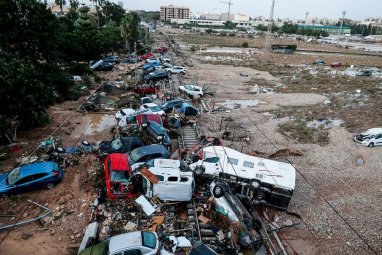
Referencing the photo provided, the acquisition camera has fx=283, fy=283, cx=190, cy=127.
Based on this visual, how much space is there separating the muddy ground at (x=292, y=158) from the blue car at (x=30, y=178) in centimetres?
41

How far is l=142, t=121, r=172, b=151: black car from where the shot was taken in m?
18.7

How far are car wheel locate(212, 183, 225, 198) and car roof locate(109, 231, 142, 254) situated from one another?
171 inches

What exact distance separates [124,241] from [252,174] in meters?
7.39

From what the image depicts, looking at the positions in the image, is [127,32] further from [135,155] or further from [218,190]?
[218,190]

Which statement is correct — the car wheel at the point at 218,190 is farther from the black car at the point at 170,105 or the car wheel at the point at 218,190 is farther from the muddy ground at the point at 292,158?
the black car at the point at 170,105

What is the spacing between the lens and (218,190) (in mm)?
13594

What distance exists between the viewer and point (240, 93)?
1484 inches

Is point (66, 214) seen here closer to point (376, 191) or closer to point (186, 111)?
point (186, 111)

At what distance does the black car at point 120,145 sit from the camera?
17578 mm

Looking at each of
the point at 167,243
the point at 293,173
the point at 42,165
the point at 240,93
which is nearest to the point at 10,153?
the point at 42,165

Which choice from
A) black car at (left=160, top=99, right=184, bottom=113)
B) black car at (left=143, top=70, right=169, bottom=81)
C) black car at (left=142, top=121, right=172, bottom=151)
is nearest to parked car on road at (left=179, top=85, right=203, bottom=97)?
black car at (left=143, top=70, right=169, bottom=81)

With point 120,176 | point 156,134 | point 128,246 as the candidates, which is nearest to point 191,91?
point 156,134

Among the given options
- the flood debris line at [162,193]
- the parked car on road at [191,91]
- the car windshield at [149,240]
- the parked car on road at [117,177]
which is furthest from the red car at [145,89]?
the car windshield at [149,240]

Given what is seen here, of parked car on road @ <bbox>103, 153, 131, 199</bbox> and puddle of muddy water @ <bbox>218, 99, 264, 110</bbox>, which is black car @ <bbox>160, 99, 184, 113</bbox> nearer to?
puddle of muddy water @ <bbox>218, 99, 264, 110</bbox>
